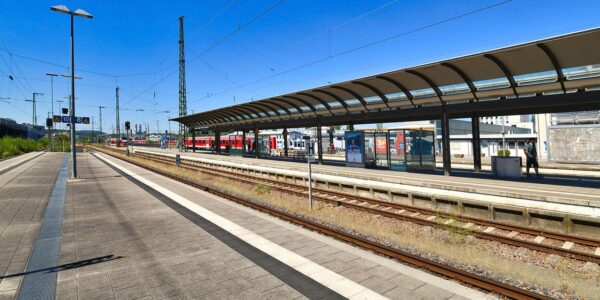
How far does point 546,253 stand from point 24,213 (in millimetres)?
15104

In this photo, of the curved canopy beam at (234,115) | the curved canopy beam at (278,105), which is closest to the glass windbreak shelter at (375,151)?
the curved canopy beam at (278,105)

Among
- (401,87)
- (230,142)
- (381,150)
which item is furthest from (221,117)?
(401,87)

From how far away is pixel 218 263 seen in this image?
6.38 meters

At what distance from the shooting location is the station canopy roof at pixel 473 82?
40.1ft

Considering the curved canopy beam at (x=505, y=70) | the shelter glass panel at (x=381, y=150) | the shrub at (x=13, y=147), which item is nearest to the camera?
the curved canopy beam at (x=505, y=70)

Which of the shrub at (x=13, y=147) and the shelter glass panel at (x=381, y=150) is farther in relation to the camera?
the shrub at (x=13, y=147)

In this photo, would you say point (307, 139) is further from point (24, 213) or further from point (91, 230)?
point (24, 213)

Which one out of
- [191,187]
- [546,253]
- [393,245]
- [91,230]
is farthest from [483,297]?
[191,187]

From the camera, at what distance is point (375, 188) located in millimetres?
14672

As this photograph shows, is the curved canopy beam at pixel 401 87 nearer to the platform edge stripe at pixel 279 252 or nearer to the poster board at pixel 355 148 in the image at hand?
the poster board at pixel 355 148

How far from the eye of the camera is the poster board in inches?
938

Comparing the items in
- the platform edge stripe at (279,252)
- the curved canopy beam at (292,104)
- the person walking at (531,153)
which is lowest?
the platform edge stripe at (279,252)

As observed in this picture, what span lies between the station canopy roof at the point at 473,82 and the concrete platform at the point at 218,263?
10562mm

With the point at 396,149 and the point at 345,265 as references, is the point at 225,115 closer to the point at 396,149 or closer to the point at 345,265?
the point at 396,149
